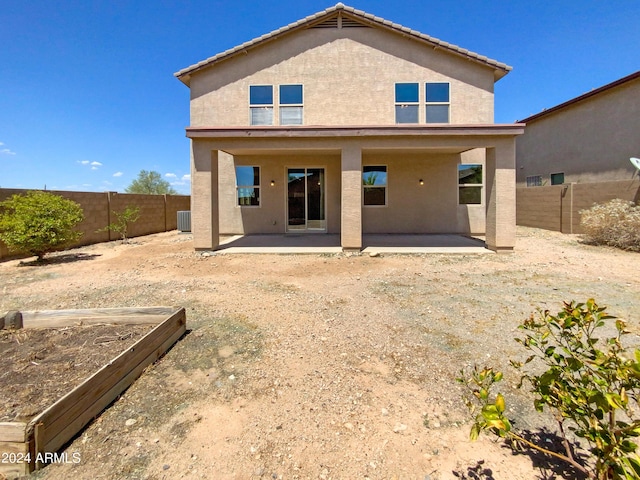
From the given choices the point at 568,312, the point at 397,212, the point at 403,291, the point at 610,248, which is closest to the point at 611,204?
the point at 610,248

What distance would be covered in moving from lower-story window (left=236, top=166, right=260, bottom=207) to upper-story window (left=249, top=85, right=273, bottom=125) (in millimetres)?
1917

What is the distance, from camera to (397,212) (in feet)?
45.3

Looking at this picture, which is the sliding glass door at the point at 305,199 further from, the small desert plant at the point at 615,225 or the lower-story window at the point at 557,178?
the lower-story window at the point at 557,178

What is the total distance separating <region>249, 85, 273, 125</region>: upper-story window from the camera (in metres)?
13.4

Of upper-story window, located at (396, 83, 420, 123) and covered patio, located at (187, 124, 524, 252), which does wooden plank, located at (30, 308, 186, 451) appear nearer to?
covered patio, located at (187, 124, 524, 252)

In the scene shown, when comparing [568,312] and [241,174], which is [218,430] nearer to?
[568,312]

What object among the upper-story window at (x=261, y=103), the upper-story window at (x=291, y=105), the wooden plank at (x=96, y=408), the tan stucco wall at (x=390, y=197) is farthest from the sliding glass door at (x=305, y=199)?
the wooden plank at (x=96, y=408)

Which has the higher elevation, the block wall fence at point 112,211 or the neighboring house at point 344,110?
the neighboring house at point 344,110

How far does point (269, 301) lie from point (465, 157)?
11.3 m

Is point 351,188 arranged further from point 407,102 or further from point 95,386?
point 95,386

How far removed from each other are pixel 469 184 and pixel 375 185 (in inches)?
149

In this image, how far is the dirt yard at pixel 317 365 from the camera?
2346 millimetres

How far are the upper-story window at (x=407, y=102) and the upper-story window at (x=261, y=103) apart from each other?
506 centimetres

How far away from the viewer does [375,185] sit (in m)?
13.9
